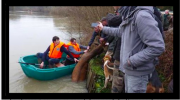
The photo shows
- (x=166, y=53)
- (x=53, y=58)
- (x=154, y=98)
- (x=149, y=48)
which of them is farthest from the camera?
(x=53, y=58)

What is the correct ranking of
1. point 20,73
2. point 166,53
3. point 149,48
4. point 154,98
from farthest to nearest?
1. point 20,73
2. point 166,53
3. point 154,98
4. point 149,48

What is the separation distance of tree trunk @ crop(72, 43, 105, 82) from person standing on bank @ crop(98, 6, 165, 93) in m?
2.33

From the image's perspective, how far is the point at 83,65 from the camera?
5094mm

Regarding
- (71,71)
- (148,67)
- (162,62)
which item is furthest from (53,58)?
(148,67)

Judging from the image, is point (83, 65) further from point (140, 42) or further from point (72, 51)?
point (140, 42)

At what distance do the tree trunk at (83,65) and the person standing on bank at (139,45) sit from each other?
233 centimetres

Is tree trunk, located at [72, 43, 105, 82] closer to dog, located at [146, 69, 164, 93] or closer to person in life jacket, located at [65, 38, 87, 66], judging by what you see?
person in life jacket, located at [65, 38, 87, 66]

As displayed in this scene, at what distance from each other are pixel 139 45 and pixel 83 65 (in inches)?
126

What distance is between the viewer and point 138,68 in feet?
6.61

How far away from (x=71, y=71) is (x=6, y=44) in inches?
150

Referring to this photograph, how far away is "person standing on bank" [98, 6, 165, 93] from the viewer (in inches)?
72.2
